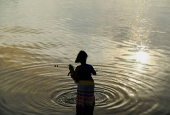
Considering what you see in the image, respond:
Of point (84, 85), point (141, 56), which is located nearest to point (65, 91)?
point (84, 85)

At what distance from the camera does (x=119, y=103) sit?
813 centimetres

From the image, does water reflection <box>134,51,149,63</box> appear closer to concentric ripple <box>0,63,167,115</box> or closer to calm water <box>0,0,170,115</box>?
calm water <box>0,0,170,115</box>

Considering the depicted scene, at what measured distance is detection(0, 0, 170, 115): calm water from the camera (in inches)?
313

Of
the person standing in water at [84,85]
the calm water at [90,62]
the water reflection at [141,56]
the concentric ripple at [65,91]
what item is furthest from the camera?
the water reflection at [141,56]

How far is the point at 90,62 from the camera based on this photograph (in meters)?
12.4

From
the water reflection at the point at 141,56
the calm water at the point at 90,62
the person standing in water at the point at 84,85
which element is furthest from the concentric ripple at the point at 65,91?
the water reflection at the point at 141,56

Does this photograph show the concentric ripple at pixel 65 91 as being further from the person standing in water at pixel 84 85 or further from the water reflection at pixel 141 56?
the water reflection at pixel 141 56

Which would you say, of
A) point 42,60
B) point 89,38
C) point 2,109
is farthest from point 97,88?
point 89,38

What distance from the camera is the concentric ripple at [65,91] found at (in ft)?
25.3

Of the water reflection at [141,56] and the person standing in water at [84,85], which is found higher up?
the water reflection at [141,56]

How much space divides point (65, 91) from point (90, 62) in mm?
3787

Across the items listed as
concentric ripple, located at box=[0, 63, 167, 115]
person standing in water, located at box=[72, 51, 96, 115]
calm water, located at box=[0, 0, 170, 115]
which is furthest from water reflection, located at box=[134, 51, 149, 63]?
person standing in water, located at box=[72, 51, 96, 115]

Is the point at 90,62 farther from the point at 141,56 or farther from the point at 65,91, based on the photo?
the point at 65,91

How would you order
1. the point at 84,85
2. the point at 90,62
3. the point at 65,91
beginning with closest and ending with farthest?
the point at 84,85 → the point at 65,91 → the point at 90,62
